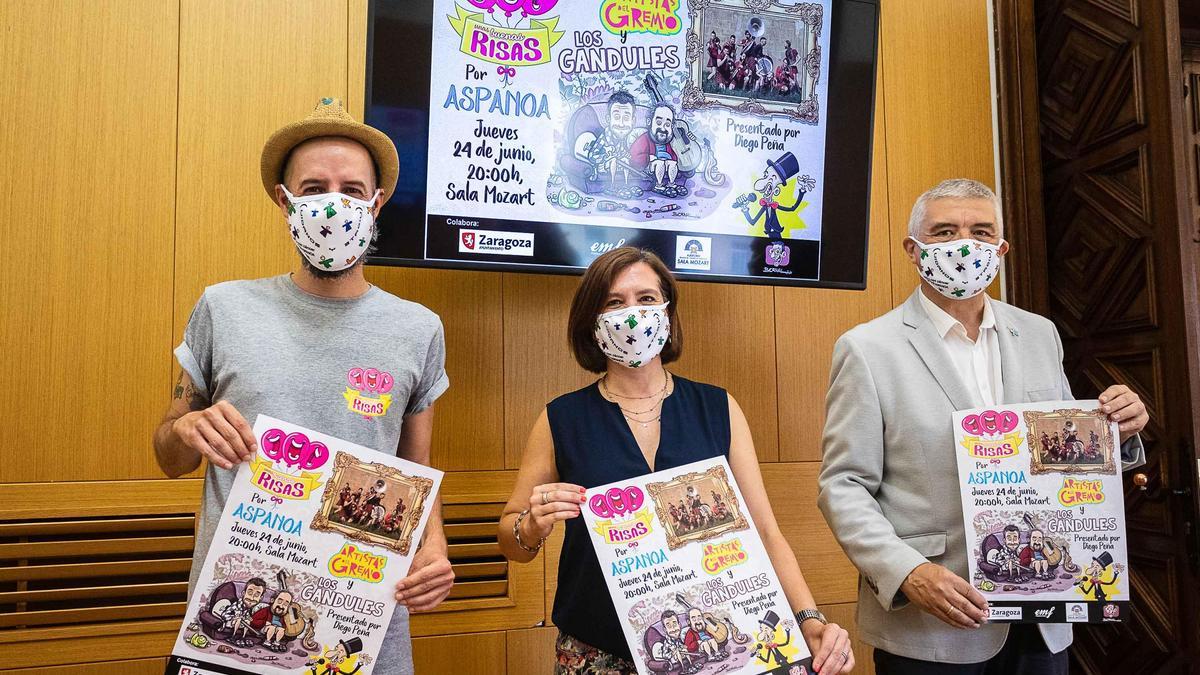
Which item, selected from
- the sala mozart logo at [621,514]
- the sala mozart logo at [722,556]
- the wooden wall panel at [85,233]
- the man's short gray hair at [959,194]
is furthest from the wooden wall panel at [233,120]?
the man's short gray hair at [959,194]

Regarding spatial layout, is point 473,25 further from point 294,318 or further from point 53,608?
point 53,608

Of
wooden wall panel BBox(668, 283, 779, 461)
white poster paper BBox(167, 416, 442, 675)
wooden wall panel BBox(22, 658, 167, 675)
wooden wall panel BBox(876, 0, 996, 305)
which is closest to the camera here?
white poster paper BBox(167, 416, 442, 675)

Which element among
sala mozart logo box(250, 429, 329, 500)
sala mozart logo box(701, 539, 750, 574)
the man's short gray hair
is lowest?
sala mozart logo box(701, 539, 750, 574)

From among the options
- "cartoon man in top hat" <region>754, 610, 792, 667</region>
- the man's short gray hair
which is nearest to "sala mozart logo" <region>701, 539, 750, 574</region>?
"cartoon man in top hat" <region>754, 610, 792, 667</region>

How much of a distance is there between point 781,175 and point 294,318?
176 cm

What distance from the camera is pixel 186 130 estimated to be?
2.62 m

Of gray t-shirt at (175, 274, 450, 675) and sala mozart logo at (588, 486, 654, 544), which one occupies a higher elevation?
gray t-shirt at (175, 274, 450, 675)

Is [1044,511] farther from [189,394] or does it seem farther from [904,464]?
[189,394]

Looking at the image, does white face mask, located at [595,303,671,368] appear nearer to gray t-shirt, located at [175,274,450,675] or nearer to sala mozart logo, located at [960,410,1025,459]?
gray t-shirt, located at [175,274,450,675]

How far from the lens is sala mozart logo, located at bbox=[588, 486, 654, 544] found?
5.25 ft

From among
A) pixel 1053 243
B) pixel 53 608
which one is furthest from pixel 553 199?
pixel 1053 243

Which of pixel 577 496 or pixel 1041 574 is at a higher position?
pixel 577 496

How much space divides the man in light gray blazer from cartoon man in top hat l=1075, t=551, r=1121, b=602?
0.35ft

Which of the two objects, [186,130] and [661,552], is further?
[186,130]
